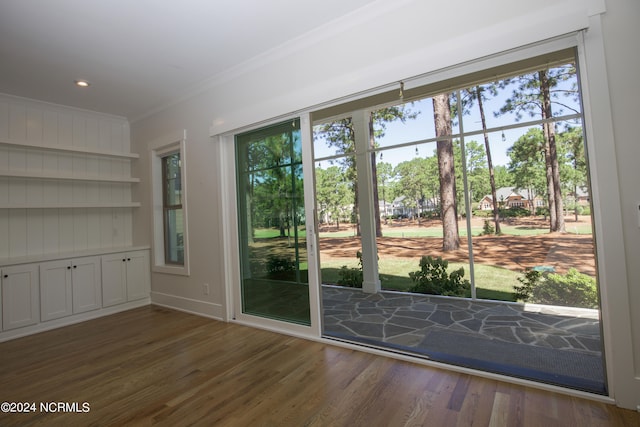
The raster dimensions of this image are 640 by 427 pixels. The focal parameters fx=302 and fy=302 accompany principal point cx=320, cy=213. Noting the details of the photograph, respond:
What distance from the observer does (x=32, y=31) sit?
2.51 m

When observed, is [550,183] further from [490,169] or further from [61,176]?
[61,176]

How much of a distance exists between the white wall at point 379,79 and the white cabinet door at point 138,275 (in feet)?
0.49

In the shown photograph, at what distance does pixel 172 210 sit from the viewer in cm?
448

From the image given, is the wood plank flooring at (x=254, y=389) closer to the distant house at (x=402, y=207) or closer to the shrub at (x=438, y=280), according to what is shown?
the shrub at (x=438, y=280)

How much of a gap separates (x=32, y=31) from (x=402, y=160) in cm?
483

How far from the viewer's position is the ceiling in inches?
92.0

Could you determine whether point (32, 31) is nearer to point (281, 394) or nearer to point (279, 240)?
point (279, 240)

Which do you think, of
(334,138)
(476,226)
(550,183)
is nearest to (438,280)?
(476,226)

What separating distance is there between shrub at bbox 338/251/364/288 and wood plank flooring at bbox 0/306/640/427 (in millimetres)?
2533

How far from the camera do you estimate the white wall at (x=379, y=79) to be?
1686 millimetres

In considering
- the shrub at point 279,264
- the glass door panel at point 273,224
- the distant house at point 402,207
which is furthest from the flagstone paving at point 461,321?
the distant house at point 402,207

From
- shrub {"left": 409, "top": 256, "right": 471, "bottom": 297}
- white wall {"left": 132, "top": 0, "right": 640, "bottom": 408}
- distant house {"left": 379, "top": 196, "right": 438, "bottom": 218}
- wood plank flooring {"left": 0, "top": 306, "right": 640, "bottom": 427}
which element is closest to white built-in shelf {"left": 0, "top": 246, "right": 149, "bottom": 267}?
white wall {"left": 132, "top": 0, "right": 640, "bottom": 408}

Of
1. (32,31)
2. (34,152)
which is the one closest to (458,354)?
(32,31)

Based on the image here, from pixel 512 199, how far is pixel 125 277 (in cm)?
566
